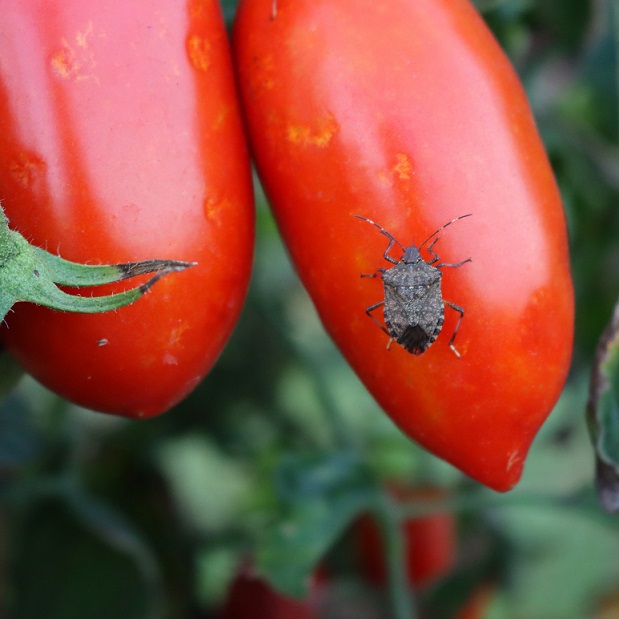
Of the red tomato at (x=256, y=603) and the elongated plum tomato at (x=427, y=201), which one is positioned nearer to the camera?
the elongated plum tomato at (x=427, y=201)

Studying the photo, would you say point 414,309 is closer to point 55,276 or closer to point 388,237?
point 388,237

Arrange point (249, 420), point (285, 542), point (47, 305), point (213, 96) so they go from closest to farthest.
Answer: point (47, 305)
point (213, 96)
point (285, 542)
point (249, 420)

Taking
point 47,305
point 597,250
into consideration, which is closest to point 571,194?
point 597,250

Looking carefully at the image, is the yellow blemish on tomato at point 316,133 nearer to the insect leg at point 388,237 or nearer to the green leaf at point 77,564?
the insect leg at point 388,237

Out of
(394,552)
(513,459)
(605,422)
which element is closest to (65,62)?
(513,459)

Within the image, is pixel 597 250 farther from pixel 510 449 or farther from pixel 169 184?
pixel 169 184

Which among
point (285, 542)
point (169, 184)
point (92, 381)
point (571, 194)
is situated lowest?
point (571, 194)

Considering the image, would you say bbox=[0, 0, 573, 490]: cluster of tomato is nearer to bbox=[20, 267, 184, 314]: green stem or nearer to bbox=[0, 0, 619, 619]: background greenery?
bbox=[20, 267, 184, 314]: green stem

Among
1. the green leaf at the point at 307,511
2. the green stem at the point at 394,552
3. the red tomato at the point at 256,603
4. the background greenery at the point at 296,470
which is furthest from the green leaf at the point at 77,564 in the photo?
the green stem at the point at 394,552
